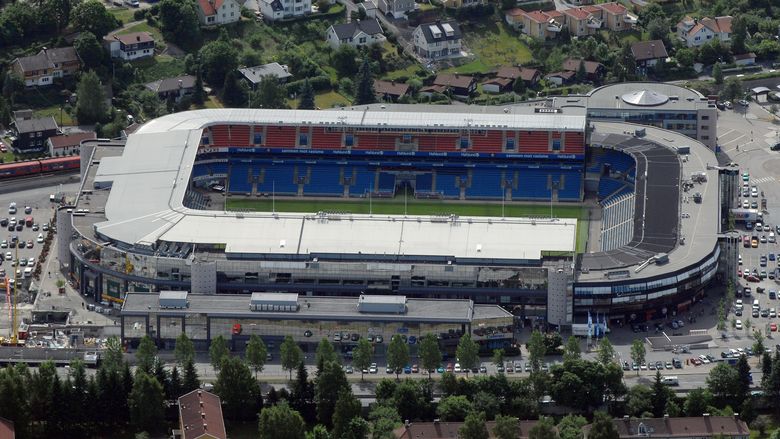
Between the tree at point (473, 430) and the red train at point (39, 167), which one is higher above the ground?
the tree at point (473, 430)

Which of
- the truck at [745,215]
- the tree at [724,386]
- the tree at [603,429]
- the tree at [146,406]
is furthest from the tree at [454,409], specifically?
the truck at [745,215]

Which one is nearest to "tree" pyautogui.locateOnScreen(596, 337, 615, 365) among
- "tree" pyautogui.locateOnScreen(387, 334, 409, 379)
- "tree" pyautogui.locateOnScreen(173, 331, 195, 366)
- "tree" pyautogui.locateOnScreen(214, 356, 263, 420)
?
"tree" pyautogui.locateOnScreen(387, 334, 409, 379)

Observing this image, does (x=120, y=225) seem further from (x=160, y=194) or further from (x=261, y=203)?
(x=261, y=203)

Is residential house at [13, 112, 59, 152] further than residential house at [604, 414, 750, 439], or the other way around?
residential house at [13, 112, 59, 152]

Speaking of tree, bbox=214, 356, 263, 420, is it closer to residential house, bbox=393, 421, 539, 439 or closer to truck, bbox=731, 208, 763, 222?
residential house, bbox=393, 421, 539, 439

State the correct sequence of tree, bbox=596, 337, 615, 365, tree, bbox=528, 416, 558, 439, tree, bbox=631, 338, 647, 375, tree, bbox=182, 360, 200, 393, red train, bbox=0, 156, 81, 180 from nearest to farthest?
tree, bbox=528, 416, 558, 439 < tree, bbox=182, 360, 200, 393 < tree, bbox=596, 337, 615, 365 < tree, bbox=631, 338, 647, 375 < red train, bbox=0, 156, 81, 180

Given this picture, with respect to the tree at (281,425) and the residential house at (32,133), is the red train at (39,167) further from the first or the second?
the tree at (281,425)

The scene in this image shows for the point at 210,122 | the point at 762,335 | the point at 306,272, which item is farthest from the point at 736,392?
the point at 210,122
